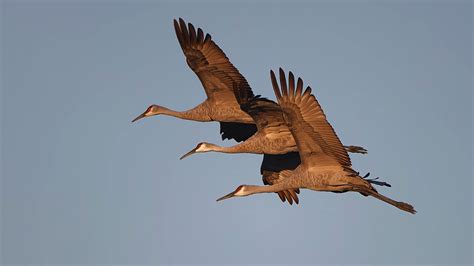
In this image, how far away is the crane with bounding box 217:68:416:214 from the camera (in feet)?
61.9

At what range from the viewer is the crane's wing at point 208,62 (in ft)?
73.9

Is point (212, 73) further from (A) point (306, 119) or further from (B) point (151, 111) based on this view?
(A) point (306, 119)

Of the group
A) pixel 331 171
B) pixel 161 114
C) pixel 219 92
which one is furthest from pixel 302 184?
pixel 161 114

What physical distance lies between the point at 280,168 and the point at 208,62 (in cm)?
280

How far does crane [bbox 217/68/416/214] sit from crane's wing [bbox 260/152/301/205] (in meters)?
2.98

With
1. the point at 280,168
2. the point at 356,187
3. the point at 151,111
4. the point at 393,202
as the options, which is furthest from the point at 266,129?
the point at 151,111

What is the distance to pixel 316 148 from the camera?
19172 mm

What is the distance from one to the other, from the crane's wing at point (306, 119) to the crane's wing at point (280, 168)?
3.57 meters

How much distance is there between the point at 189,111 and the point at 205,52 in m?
1.63

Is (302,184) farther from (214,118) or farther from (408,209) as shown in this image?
(214,118)

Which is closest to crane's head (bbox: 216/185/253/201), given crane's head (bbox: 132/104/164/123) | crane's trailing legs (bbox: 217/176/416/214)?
crane's trailing legs (bbox: 217/176/416/214)

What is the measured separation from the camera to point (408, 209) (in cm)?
1891

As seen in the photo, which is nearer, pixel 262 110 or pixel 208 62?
pixel 262 110

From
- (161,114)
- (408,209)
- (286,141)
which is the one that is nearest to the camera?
(408,209)
